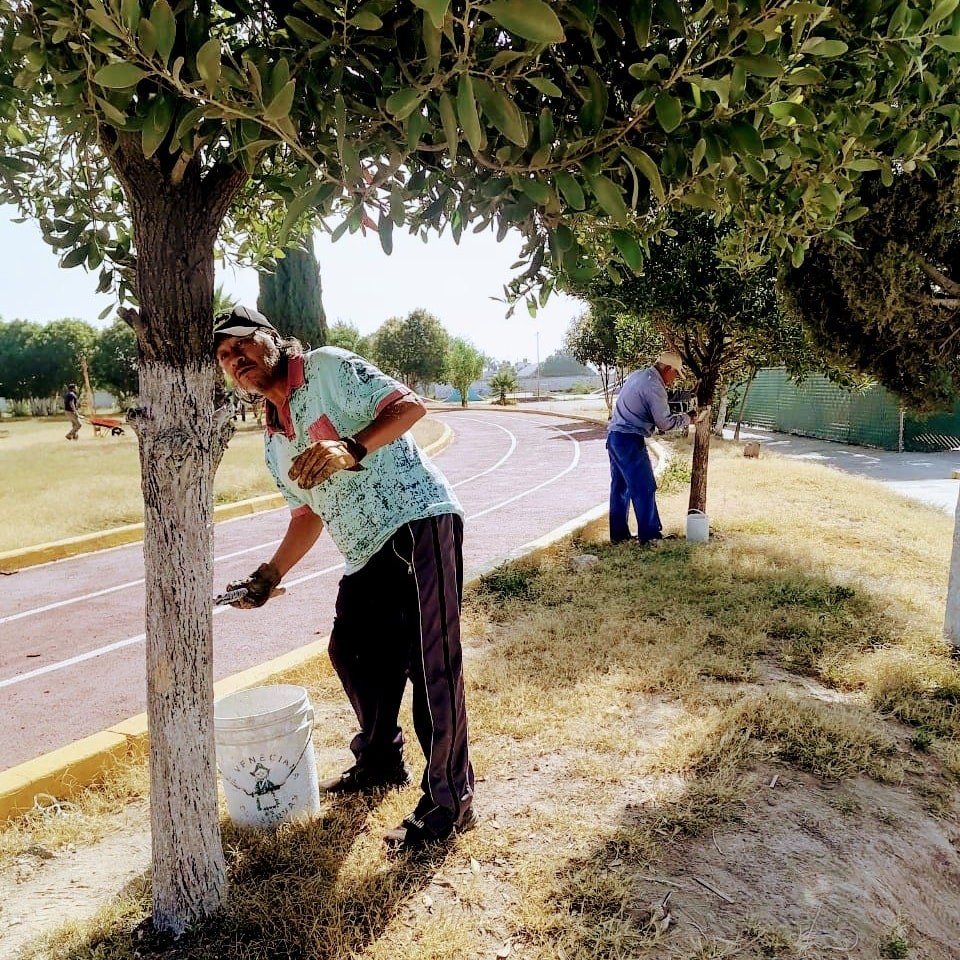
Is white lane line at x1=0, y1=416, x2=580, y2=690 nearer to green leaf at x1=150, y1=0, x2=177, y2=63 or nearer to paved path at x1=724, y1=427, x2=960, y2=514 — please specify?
green leaf at x1=150, y1=0, x2=177, y2=63

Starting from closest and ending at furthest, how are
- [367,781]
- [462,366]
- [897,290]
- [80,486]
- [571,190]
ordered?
[571,190], [367,781], [897,290], [80,486], [462,366]

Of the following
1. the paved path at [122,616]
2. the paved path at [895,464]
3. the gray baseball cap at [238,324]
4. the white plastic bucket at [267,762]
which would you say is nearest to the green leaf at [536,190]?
the gray baseball cap at [238,324]

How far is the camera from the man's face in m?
2.46

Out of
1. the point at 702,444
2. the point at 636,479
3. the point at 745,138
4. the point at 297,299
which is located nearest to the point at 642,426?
the point at 636,479

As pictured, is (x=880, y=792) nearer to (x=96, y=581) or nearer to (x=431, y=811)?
(x=431, y=811)

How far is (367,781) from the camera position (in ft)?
10.2

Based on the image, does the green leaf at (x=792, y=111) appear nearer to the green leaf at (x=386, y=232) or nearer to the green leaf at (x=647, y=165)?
the green leaf at (x=647, y=165)

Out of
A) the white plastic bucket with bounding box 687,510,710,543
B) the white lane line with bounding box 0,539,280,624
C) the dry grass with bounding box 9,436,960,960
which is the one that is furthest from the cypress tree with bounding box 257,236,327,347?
the dry grass with bounding box 9,436,960,960

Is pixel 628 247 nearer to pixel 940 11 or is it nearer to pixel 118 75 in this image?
pixel 940 11

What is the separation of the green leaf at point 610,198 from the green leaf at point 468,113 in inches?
15.0

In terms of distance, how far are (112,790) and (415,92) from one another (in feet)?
10.4

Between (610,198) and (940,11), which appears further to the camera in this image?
(940,11)

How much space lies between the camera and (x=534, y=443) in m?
22.3

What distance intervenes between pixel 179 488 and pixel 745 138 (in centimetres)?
172
